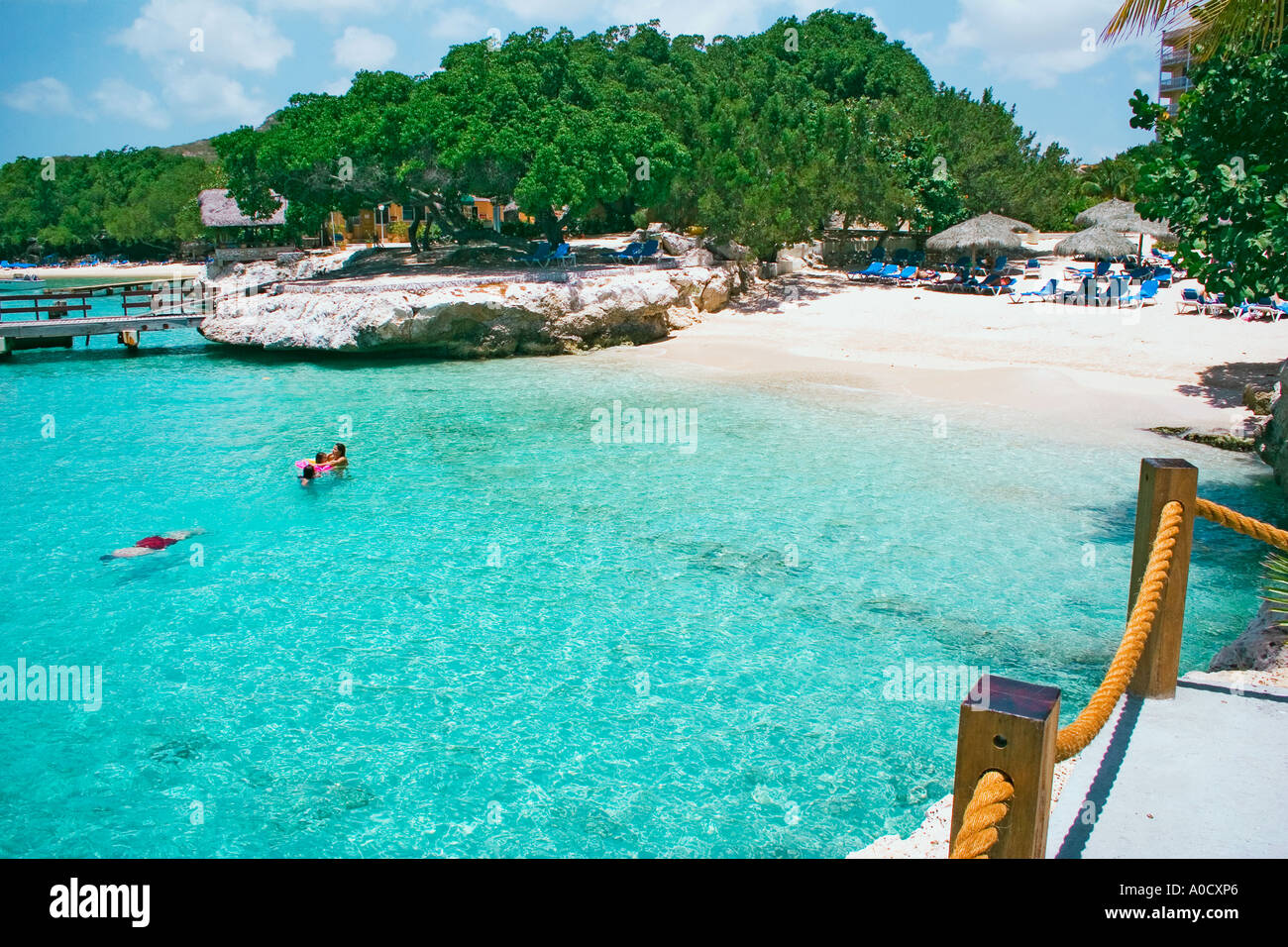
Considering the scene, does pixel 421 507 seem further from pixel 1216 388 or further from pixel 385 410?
pixel 1216 388

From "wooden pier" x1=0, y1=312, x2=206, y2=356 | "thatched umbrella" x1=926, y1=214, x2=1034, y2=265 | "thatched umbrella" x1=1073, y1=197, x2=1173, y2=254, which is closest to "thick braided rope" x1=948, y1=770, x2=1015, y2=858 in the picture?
"wooden pier" x1=0, y1=312, x2=206, y2=356

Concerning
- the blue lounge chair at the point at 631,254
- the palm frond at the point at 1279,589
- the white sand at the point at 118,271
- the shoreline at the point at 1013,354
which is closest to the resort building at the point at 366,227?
the white sand at the point at 118,271

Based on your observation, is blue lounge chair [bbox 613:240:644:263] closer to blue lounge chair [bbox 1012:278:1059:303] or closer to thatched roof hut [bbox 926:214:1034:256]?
thatched roof hut [bbox 926:214:1034:256]

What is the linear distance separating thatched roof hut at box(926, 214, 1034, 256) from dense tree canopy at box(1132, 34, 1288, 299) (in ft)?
53.6

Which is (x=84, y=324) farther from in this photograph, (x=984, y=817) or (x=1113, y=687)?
(x=984, y=817)

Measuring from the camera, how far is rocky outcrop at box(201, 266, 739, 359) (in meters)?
23.4

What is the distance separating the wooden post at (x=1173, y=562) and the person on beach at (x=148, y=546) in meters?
10.6

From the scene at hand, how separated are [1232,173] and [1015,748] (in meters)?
13.2

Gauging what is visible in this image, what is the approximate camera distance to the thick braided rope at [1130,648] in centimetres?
318

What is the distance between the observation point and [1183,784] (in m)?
4.27

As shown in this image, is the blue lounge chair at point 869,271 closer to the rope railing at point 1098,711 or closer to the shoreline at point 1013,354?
the shoreline at point 1013,354

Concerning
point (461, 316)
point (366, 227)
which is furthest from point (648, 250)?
point (366, 227)
